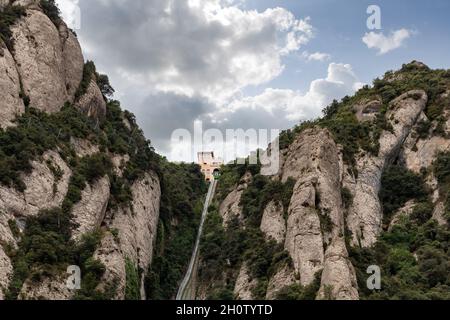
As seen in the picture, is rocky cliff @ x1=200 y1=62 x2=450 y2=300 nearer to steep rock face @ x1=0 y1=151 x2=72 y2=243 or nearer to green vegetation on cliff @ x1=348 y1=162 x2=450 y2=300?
green vegetation on cliff @ x1=348 y1=162 x2=450 y2=300

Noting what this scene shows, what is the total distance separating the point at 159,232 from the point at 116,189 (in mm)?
13439

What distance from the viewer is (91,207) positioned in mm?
74125

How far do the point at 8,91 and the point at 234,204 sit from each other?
128 ft

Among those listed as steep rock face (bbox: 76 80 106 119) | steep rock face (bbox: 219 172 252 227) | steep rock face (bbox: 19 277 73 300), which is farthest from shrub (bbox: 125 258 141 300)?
steep rock face (bbox: 76 80 106 119)

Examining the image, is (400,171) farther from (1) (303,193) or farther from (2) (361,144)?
(1) (303,193)

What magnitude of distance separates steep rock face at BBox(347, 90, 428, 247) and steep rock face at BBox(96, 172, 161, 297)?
2800 centimetres

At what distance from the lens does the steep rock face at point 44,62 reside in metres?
85.9

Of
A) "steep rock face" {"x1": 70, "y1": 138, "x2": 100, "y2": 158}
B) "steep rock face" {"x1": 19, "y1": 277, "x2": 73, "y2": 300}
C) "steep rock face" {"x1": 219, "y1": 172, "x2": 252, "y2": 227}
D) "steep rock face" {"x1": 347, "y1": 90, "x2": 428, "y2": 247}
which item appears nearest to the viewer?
"steep rock face" {"x1": 19, "y1": 277, "x2": 73, "y2": 300}

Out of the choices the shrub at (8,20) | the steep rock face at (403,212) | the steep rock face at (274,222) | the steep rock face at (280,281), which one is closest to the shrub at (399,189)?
the steep rock face at (403,212)

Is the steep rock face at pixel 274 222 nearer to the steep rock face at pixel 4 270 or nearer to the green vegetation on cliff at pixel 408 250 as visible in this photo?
the green vegetation on cliff at pixel 408 250

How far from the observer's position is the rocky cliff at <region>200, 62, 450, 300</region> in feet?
218

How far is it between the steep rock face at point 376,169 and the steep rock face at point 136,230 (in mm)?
27997

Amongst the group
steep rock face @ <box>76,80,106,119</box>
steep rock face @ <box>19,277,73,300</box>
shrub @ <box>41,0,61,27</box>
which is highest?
shrub @ <box>41,0,61,27</box>

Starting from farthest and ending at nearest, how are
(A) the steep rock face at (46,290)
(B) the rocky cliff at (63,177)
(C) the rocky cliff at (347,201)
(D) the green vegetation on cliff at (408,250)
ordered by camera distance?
(C) the rocky cliff at (347,201) → (D) the green vegetation on cliff at (408,250) → (B) the rocky cliff at (63,177) → (A) the steep rock face at (46,290)
